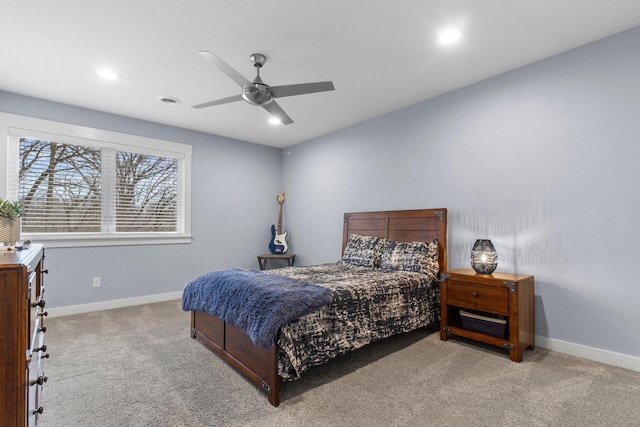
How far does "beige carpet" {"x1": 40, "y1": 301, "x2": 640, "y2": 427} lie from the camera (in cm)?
176

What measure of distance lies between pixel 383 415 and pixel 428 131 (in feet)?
9.70

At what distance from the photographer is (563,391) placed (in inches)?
79.6

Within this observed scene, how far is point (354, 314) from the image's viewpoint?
241cm


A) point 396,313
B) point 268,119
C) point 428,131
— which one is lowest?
point 396,313

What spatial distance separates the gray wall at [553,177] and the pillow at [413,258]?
256 mm

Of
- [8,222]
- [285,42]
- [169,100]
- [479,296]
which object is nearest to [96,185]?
[169,100]

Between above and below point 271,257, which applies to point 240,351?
below

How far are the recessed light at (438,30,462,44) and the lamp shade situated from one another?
5.63 ft

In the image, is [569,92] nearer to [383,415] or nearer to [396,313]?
[396,313]

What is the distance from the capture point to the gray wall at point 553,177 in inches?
93.7

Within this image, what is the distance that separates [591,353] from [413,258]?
157 cm

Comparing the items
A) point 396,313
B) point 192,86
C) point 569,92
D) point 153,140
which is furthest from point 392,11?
point 153,140

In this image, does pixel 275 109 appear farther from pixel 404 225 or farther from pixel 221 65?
pixel 404 225

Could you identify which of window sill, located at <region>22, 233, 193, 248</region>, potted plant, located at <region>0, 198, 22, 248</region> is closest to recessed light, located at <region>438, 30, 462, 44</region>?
potted plant, located at <region>0, 198, 22, 248</region>
